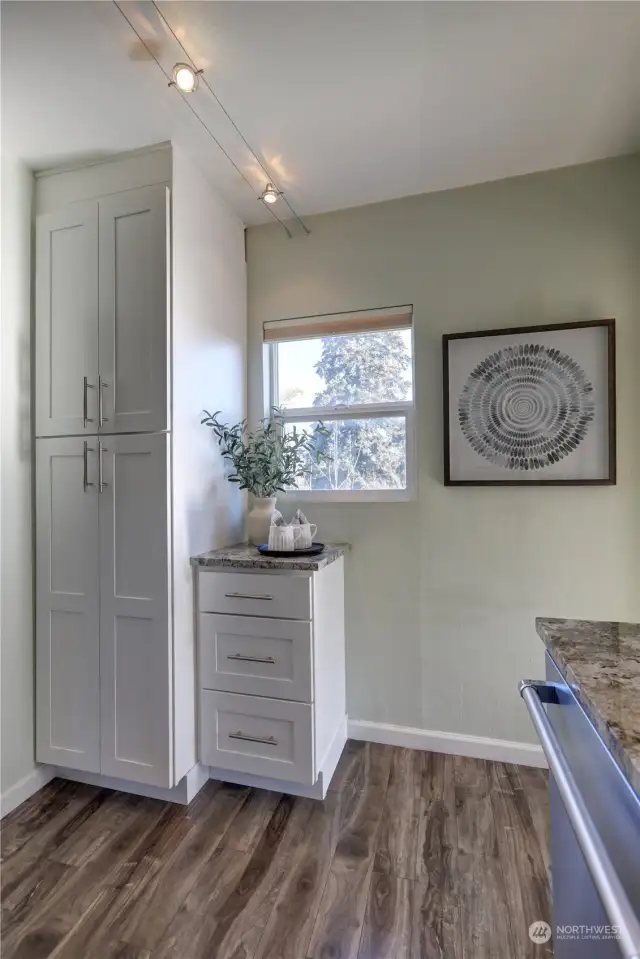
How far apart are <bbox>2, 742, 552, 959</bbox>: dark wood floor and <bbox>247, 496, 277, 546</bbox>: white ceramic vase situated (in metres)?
1.05

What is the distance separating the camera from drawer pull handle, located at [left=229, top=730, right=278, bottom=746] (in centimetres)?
177

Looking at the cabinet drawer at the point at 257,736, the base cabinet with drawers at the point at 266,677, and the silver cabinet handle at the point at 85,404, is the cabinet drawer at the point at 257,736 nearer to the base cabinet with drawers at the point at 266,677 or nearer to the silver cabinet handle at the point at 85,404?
the base cabinet with drawers at the point at 266,677

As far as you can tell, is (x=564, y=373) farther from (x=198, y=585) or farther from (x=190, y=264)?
(x=198, y=585)

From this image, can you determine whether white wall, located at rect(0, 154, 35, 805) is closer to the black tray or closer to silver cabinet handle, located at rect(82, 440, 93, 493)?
silver cabinet handle, located at rect(82, 440, 93, 493)

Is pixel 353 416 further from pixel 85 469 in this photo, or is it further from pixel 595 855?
pixel 595 855

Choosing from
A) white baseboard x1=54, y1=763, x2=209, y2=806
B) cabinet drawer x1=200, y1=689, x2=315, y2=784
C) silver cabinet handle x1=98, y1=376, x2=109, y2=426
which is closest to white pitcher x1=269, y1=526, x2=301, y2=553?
cabinet drawer x1=200, y1=689, x2=315, y2=784

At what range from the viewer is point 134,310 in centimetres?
176

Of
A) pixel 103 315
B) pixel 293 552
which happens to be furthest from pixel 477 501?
pixel 103 315

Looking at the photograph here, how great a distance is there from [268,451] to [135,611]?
35.4 inches

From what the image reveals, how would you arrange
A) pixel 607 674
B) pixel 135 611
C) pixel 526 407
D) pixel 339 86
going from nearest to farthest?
pixel 607 674 < pixel 339 86 < pixel 135 611 < pixel 526 407

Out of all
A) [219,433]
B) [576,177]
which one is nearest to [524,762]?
[219,433]

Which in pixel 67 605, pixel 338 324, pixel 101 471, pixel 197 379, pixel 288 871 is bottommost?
pixel 288 871

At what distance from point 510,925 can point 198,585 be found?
146 cm

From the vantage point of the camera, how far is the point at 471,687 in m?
2.04
